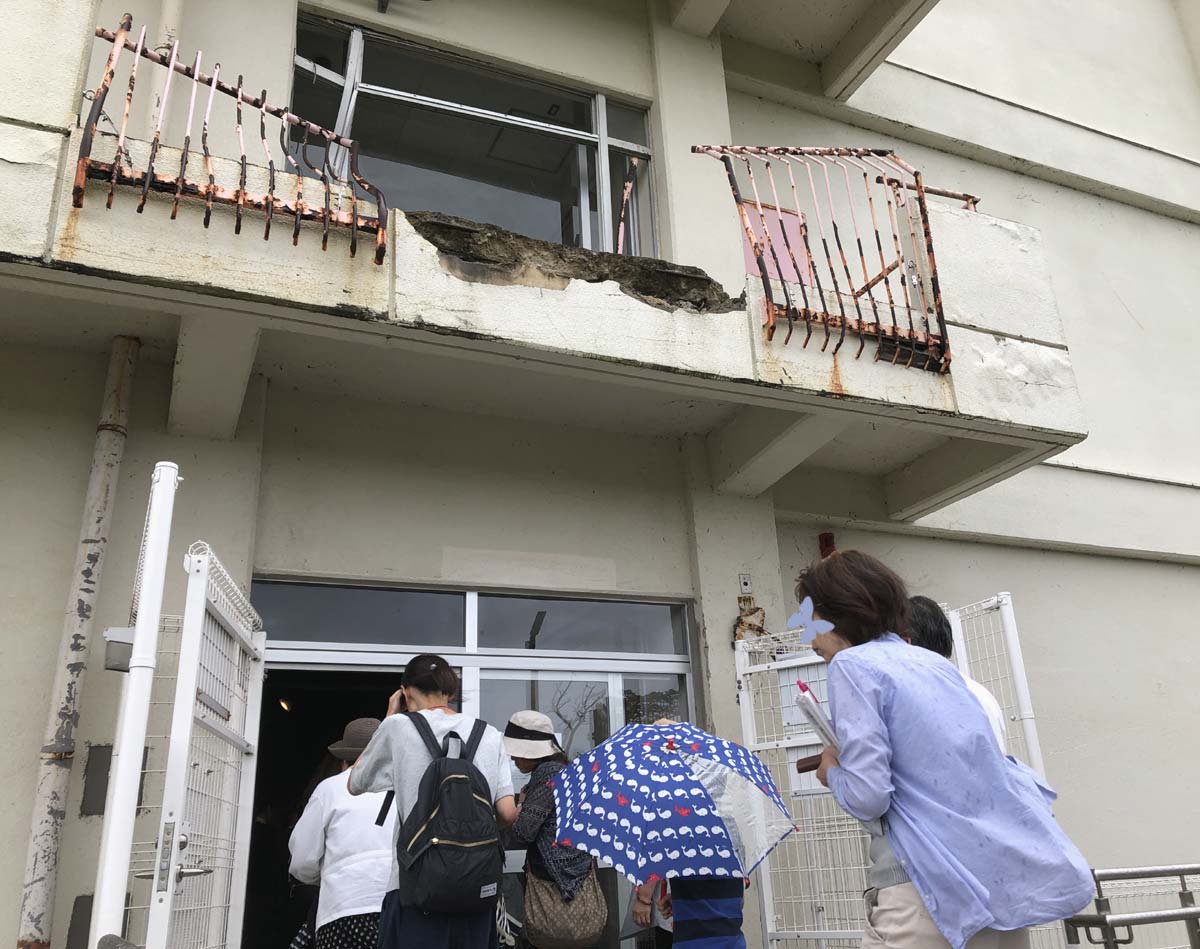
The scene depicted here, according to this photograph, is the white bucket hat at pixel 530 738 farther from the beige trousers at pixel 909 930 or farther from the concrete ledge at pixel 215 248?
the beige trousers at pixel 909 930

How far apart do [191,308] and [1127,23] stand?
34.8 feet

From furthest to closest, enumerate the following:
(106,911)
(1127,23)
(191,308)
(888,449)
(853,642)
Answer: (1127,23) < (888,449) < (191,308) < (106,911) < (853,642)

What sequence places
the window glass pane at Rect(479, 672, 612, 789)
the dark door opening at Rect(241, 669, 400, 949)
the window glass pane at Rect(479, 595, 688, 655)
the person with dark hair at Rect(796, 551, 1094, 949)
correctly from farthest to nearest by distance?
the dark door opening at Rect(241, 669, 400, 949) → the window glass pane at Rect(479, 595, 688, 655) → the window glass pane at Rect(479, 672, 612, 789) → the person with dark hair at Rect(796, 551, 1094, 949)

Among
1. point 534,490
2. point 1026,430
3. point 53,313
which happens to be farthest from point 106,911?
point 1026,430

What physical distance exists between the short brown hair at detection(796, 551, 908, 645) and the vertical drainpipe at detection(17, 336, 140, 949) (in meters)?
3.60

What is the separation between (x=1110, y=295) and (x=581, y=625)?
609cm

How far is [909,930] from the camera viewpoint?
2.16m

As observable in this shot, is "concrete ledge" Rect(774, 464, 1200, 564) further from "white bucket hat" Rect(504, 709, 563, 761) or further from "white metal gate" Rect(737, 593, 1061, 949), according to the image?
"white bucket hat" Rect(504, 709, 563, 761)

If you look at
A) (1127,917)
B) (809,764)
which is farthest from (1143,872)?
(809,764)

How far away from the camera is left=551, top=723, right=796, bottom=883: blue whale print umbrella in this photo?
3.53 metres

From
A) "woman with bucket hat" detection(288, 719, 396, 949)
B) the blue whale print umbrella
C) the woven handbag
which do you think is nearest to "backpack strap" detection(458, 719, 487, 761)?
the blue whale print umbrella

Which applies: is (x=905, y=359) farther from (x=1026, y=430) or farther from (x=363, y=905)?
(x=363, y=905)

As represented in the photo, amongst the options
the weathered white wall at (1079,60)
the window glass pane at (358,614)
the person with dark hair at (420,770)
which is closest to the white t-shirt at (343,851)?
the person with dark hair at (420,770)

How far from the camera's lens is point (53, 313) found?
4941mm
